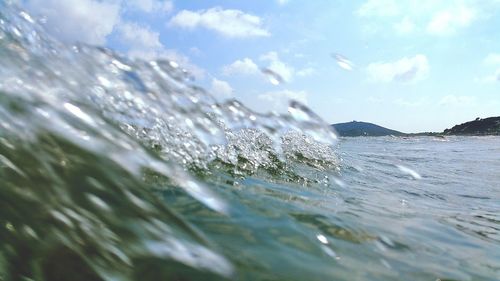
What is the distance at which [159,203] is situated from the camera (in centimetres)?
268

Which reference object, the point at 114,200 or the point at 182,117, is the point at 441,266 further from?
the point at 182,117

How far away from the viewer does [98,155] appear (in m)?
2.73

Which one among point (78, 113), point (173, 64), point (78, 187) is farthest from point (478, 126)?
point (78, 187)

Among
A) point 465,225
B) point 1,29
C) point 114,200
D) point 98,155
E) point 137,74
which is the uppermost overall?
A: point 1,29

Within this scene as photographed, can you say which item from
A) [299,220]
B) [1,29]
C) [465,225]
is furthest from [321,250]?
[1,29]

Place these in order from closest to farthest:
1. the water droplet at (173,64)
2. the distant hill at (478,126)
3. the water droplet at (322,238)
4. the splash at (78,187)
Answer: the splash at (78,187) → the water droplet at (322,238) → the water droplet at (173,64) → the distant hill at (478,126)

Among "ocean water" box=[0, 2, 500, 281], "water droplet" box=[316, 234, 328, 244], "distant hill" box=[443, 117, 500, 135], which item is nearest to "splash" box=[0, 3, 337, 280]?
"ocean water" box=[0, 2, 500, 281]

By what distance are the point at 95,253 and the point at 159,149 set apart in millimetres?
2647

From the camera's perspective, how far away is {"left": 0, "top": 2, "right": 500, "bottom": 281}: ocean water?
85.9 inches

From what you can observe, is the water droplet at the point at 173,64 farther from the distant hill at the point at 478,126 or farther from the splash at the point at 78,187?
the distant hill at the point at 478,126

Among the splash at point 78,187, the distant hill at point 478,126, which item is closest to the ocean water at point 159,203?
the splash at point 78,187

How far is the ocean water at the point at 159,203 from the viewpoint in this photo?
2.18 metres

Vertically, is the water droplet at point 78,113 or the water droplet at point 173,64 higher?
the water droplet at point 173,64

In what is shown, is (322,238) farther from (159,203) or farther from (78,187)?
(78,187)
